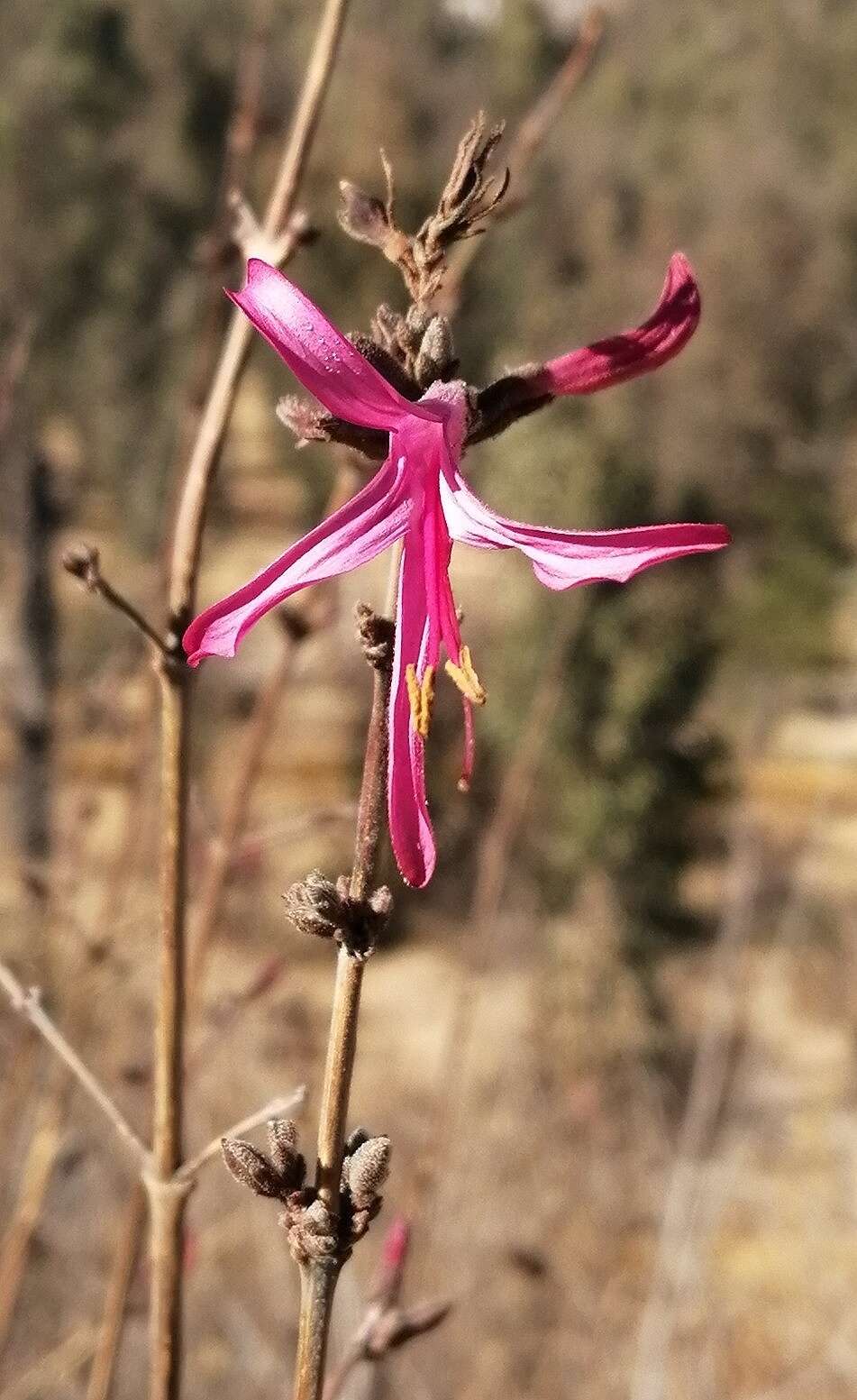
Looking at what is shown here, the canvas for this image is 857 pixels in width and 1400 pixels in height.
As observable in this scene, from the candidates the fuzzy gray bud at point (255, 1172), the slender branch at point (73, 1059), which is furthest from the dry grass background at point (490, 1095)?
the fuzzy gray bud at point (255, 1172)

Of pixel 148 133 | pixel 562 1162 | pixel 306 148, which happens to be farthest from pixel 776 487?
pixel 306 148

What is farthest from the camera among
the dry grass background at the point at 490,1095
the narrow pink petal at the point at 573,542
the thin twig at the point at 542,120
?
the dry grass background at the point at 490,1095

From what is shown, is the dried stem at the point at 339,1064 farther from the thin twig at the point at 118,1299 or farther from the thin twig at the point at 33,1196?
the thin twig at the point at 33,1196

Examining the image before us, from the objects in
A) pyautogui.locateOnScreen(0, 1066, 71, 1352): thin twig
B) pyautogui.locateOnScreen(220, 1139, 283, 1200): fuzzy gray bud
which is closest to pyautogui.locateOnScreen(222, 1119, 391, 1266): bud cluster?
pyautogui.locateOnScreen(220, 1139, 283, 1200): fuzzy gray bud

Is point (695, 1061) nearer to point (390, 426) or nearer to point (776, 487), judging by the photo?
point (776, 487)

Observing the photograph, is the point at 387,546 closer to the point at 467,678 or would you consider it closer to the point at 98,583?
the point at 467,678

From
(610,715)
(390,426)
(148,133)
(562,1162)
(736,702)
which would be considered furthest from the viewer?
(148,133)
